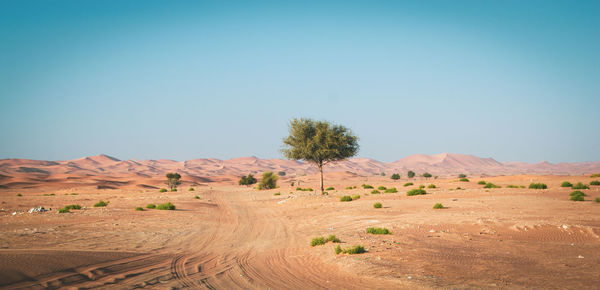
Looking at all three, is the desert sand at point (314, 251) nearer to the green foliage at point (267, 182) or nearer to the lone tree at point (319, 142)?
the lone tree at point (319, 142)

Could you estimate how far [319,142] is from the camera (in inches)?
1214

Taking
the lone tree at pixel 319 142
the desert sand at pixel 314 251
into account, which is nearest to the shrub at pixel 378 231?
the desert sand at pixel 314 251

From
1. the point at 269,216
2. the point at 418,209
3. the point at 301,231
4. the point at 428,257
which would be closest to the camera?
the point at 428,257

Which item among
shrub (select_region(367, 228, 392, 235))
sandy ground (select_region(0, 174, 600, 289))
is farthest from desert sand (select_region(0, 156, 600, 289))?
shrub (select_region(367, 228, 392, 235))

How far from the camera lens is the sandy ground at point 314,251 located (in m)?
6.64

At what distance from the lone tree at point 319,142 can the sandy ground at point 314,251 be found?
46.3 feet

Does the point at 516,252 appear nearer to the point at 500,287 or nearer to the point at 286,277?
the point at 500,287

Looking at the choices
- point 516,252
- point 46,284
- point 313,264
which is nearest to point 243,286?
point 313,264

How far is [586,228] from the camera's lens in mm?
10867

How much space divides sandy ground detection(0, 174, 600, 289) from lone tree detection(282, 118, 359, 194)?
556 inches

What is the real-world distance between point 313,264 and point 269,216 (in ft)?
37.6

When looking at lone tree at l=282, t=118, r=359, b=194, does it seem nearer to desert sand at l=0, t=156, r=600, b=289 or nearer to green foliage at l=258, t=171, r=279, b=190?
desert sand at l=0, t=156, r=600, b=289

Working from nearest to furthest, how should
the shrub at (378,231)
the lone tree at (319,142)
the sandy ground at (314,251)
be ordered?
the sandy ground at (314,251) < the shrub at (378,231) < the lone tree at (319,142)

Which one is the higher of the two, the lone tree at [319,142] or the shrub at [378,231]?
the lone tree at [319,142]
